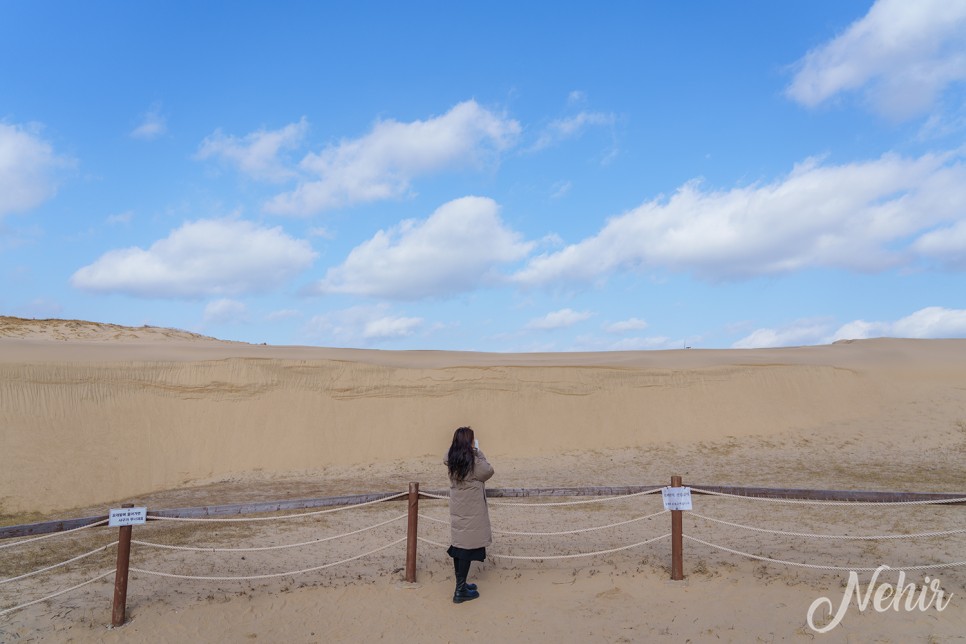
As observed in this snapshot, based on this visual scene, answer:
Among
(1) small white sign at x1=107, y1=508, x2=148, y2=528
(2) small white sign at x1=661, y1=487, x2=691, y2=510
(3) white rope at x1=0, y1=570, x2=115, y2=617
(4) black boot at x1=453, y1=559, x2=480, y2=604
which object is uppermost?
(2) small white sign at x1=661, y1=487, x2=691, y2=510

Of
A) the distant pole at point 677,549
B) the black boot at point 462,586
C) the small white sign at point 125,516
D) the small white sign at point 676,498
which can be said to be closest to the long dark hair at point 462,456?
the black boot at point 462,586

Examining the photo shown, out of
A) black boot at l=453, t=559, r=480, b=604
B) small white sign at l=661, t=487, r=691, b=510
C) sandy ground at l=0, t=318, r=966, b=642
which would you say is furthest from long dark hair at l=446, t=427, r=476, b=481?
small white sign at l=661, t=487, r=691, b=510

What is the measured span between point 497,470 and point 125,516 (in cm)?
1173

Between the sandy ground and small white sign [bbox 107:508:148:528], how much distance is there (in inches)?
36.5

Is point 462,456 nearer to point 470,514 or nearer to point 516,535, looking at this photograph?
point 470,514

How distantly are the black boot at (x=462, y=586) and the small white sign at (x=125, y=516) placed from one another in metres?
3.31

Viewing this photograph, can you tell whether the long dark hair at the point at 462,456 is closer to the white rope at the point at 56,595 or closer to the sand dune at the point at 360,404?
the white rope at the point at 56,595

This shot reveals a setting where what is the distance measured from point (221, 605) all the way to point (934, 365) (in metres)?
24.8

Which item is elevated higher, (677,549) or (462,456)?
(462,456)

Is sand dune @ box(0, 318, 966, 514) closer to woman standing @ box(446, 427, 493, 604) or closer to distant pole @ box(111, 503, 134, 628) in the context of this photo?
distant pole @ box(111, 503, 134, 628)

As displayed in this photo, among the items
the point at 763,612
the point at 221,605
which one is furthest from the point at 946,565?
the point at 221,605

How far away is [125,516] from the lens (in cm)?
725

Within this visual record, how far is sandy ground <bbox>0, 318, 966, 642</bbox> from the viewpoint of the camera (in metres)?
7.13

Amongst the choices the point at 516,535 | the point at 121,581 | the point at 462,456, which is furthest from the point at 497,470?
the point at 121,581
